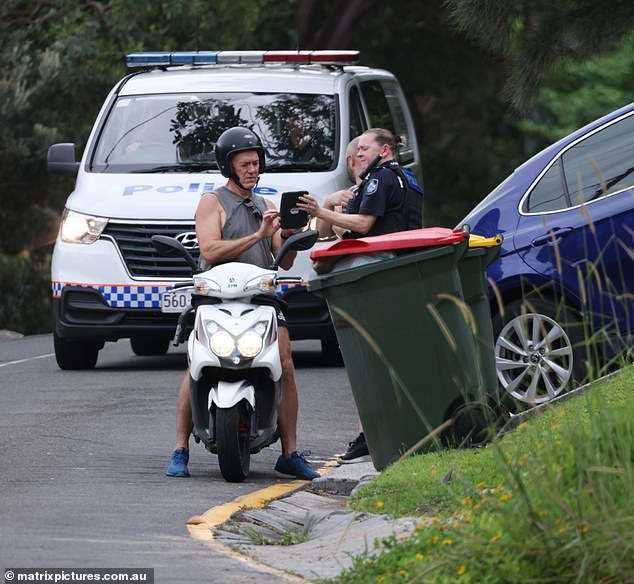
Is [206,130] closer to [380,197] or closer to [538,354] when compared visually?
[538,354]

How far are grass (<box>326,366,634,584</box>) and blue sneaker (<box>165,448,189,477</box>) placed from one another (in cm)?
276

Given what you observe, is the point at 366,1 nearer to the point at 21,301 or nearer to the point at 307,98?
the point at 21,301

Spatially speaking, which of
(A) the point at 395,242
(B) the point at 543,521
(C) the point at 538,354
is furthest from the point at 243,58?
(B) the point at 543,521

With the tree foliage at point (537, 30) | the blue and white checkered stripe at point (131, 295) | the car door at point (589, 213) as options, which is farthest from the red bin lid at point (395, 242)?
the blue and white checkered stripe at point (131, 295)

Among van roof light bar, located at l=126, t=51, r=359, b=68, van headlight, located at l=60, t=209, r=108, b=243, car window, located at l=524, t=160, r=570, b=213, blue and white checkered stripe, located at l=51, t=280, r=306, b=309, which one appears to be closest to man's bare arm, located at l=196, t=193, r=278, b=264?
car window, located at l=524, t=160, r=570, b=213

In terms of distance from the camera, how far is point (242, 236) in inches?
363

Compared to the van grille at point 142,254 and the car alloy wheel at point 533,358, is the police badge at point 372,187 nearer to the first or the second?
the car alloy wheel at point 533,358

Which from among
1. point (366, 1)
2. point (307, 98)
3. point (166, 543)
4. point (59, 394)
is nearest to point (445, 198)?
point (366, 1)

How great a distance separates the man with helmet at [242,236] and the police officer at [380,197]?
361mm

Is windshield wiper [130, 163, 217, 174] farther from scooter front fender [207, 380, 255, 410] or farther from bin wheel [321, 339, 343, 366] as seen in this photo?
scooter front fender [207, 380, 255, 410]

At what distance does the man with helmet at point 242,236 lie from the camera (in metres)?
9.11

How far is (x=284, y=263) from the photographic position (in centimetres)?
929

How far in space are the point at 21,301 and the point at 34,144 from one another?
8.38 ft

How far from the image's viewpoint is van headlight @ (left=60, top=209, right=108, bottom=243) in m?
14.0
